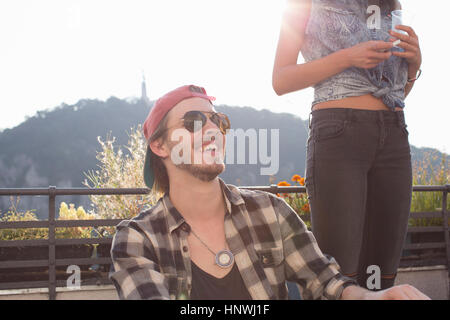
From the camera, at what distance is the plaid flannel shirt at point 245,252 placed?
1.65 metres

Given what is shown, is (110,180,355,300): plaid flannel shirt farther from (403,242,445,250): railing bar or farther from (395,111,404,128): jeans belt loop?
(403,242,445,250): railing bar

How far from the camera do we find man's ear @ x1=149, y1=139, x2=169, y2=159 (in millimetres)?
2121

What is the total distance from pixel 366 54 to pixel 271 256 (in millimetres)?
945

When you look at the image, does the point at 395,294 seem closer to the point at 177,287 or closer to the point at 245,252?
the point at 245,252

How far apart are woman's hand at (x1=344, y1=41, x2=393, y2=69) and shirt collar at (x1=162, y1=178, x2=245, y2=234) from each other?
0.76m

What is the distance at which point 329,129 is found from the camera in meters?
1.94

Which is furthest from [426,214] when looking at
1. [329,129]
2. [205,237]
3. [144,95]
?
[144,95]

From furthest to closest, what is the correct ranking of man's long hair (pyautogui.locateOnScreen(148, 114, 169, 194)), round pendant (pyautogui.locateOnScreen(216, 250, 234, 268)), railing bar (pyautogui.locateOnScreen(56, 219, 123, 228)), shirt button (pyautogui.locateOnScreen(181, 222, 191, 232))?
railing bar (pyautogui.locateOnScreen(56, 219, 123, 228)), man's long hair (pyautogui.locateOnScreen(148, 114, 169, 194)), shirt button (pyautogui.locateOnScreen(181, 222, 191, 232)), round pendant (pyautogui.locateOnScreen(216, 250, 234, 268))

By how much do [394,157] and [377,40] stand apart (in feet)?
1.76

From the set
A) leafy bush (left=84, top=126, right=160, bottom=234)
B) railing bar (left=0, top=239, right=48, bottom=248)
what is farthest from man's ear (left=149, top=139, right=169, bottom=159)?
leafy bush (left=84, top=126, right=160, bottom=234)

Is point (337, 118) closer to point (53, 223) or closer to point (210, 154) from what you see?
point (210, 154)

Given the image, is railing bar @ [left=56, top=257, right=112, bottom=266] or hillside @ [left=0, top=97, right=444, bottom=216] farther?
hillside @ [left=0, top=97, right=444, bottom=216]

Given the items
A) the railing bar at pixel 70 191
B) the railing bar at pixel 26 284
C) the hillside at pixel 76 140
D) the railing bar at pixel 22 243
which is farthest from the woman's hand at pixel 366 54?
the hillside at pixel 76 140
